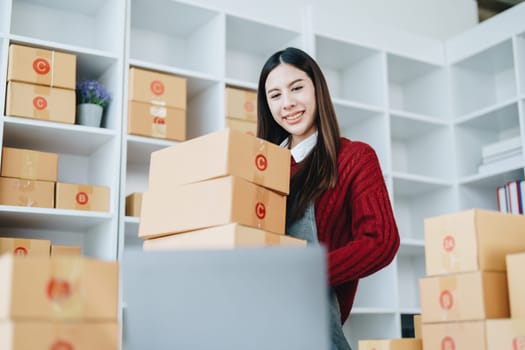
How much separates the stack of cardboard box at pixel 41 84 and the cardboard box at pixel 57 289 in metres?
1.82

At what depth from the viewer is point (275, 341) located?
0.99 meters

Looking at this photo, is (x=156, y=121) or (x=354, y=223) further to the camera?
(x=156, y=121)

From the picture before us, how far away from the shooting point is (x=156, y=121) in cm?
299

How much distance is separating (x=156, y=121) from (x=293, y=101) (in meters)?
1.23

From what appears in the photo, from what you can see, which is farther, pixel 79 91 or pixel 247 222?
pixel 79 91

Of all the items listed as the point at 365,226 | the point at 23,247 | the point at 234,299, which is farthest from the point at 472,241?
the point at 23,247

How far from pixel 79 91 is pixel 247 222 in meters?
1.68

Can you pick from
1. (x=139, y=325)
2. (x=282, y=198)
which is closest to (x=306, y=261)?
(x=139, y=325)

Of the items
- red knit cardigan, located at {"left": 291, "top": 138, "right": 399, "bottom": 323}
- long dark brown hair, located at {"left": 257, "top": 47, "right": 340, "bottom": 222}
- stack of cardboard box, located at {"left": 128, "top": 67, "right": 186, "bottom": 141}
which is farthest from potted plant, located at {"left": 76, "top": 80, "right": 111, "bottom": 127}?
red knit cardigan, located at {"left": 291, "top": 138, "right": 399, "bottom": 323}

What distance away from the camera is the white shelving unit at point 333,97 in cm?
292

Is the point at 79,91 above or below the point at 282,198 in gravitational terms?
above

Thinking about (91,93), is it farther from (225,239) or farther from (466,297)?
(466,297)

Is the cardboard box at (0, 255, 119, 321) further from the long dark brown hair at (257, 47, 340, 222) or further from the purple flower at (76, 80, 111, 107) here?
the purple flower at (76, 80, 111, 107)

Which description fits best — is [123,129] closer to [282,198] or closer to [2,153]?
[2,153]
